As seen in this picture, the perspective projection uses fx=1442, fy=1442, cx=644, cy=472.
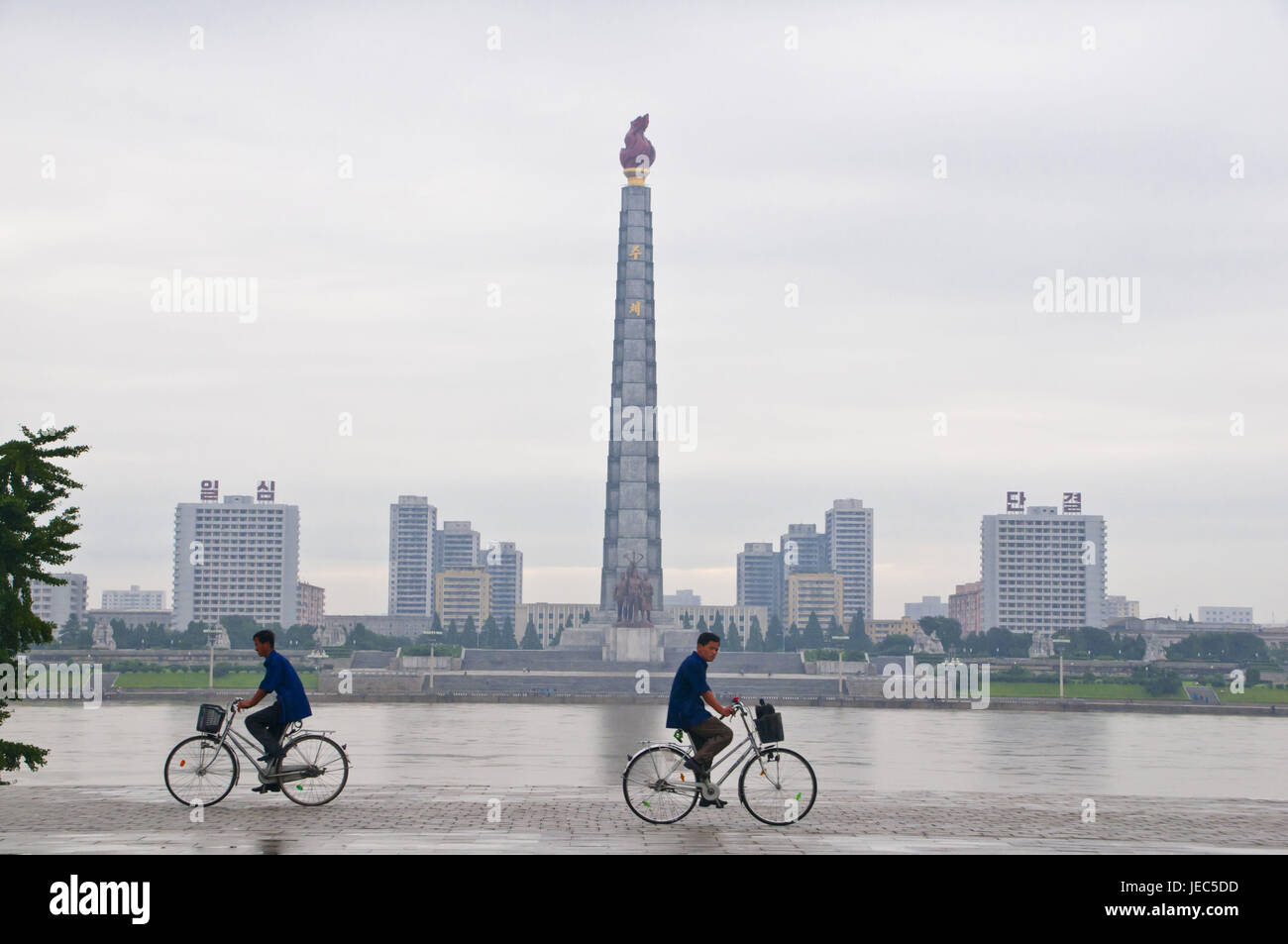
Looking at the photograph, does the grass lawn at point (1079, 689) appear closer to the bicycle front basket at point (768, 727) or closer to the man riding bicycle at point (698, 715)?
the bicycle front basket at point (768, 727)

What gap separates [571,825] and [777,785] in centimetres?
210

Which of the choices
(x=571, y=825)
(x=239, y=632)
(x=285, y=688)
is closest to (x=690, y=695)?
(x=571, y=825)

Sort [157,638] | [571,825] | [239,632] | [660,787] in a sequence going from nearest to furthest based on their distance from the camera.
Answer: [571,825], [660,787], [157,638], [239,632]

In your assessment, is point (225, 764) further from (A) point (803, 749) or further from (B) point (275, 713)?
(A) point (803, 749)

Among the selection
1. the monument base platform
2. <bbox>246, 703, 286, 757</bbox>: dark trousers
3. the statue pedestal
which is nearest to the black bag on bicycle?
<bbox>246, 703, 286, 757</bbox>: dark trousers

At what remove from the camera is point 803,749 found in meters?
33.5

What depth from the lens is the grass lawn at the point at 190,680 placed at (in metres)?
95.2

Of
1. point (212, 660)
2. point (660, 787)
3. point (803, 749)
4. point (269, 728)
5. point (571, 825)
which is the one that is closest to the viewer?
point (571, 825)

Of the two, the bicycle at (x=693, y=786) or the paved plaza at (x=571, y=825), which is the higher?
the bicycle at (x=693, y=786)

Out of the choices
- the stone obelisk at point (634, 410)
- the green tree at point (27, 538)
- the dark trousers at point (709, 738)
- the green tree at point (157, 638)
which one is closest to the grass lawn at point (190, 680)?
the stone obelisk at point (634, 410)

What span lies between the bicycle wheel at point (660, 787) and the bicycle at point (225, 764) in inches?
127
